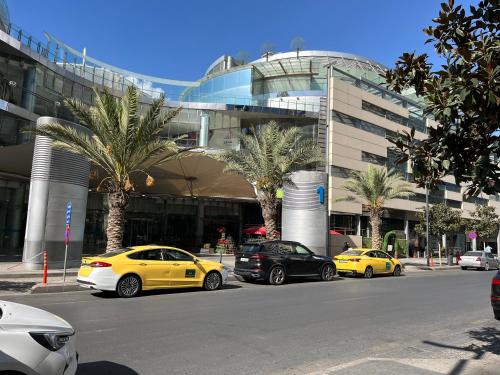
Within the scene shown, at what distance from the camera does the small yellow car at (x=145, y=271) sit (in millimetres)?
12773

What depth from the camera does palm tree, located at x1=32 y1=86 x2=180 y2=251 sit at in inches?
682

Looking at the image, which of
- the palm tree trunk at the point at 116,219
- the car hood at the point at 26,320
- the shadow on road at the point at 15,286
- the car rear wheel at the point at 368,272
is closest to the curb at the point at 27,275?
the shadow on road at the point at 15,286

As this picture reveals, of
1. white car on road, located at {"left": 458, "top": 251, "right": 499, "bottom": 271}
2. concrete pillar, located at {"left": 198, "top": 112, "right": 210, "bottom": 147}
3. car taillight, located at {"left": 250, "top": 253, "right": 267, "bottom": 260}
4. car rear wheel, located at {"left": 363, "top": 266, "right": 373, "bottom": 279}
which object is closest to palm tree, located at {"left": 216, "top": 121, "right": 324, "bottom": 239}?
car rear wheel, located at {"left": 363, "top": 266, "right": 373, "bottom": 279}

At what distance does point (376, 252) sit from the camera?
2331 cm

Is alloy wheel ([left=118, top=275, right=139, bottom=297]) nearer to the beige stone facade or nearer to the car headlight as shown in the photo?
the car headlight

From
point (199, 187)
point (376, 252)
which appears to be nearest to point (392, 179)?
point (376, 252)

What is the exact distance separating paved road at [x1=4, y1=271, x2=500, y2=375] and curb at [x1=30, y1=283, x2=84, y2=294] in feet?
2.77

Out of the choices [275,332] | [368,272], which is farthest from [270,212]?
[275,332]

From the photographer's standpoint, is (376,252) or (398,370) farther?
(376,252)

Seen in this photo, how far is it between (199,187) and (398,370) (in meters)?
32.4

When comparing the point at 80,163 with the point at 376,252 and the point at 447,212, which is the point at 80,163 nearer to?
the point at 376,252

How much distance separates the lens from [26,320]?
4250 millimetres

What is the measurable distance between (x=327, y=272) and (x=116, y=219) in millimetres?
8947

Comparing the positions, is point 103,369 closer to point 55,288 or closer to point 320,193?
point 55,288
